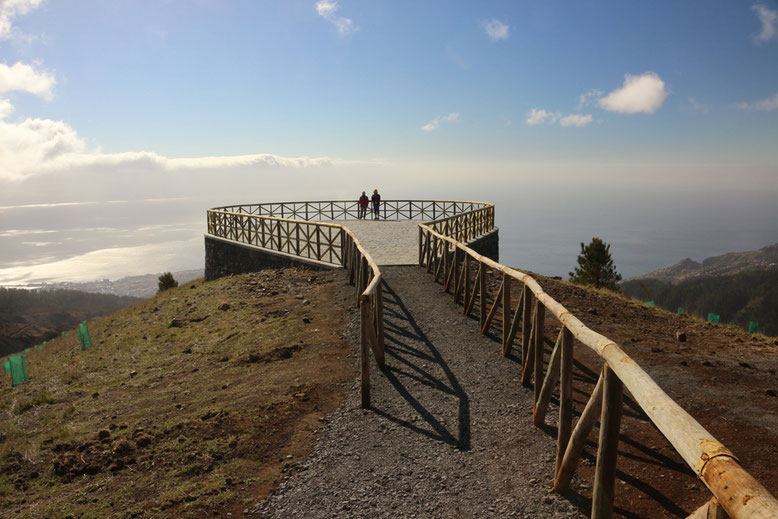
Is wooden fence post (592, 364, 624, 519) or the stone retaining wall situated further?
the stone retaining wall

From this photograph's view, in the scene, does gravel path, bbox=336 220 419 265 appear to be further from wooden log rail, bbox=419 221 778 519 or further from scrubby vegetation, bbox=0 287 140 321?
scrubby vegetation, bbox=0 287 140 321

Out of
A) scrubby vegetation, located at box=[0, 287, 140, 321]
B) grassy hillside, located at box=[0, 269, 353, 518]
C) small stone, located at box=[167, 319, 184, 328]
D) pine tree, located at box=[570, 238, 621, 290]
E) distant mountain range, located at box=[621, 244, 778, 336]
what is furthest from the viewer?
scrubby vegetation, located at box=[0, 287, 140, 321]

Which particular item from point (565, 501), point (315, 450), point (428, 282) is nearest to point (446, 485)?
point (565, 501)

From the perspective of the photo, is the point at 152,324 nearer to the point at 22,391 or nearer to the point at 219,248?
the point at 22,391

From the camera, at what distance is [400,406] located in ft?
21.1

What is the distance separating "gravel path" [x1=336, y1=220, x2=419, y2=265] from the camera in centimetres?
1630

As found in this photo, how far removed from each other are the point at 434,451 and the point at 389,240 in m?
15.6

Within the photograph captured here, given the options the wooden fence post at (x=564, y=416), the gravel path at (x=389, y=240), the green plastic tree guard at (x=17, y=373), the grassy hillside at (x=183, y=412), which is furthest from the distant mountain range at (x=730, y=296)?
the wooden fence post at (x=564, y=416)

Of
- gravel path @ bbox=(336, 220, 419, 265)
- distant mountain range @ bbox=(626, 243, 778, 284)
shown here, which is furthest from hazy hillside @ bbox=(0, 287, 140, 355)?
distant mountain range @ bbox=(626, 243, 778, 284)

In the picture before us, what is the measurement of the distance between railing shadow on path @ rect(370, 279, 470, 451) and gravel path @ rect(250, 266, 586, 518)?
16mm

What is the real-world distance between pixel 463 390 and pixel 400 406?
958 mm

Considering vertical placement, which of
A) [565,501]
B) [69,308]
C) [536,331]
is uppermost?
[536,331]

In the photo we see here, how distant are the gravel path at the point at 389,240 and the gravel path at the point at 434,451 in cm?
807

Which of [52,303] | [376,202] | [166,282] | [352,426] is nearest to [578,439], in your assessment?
[352,426]
